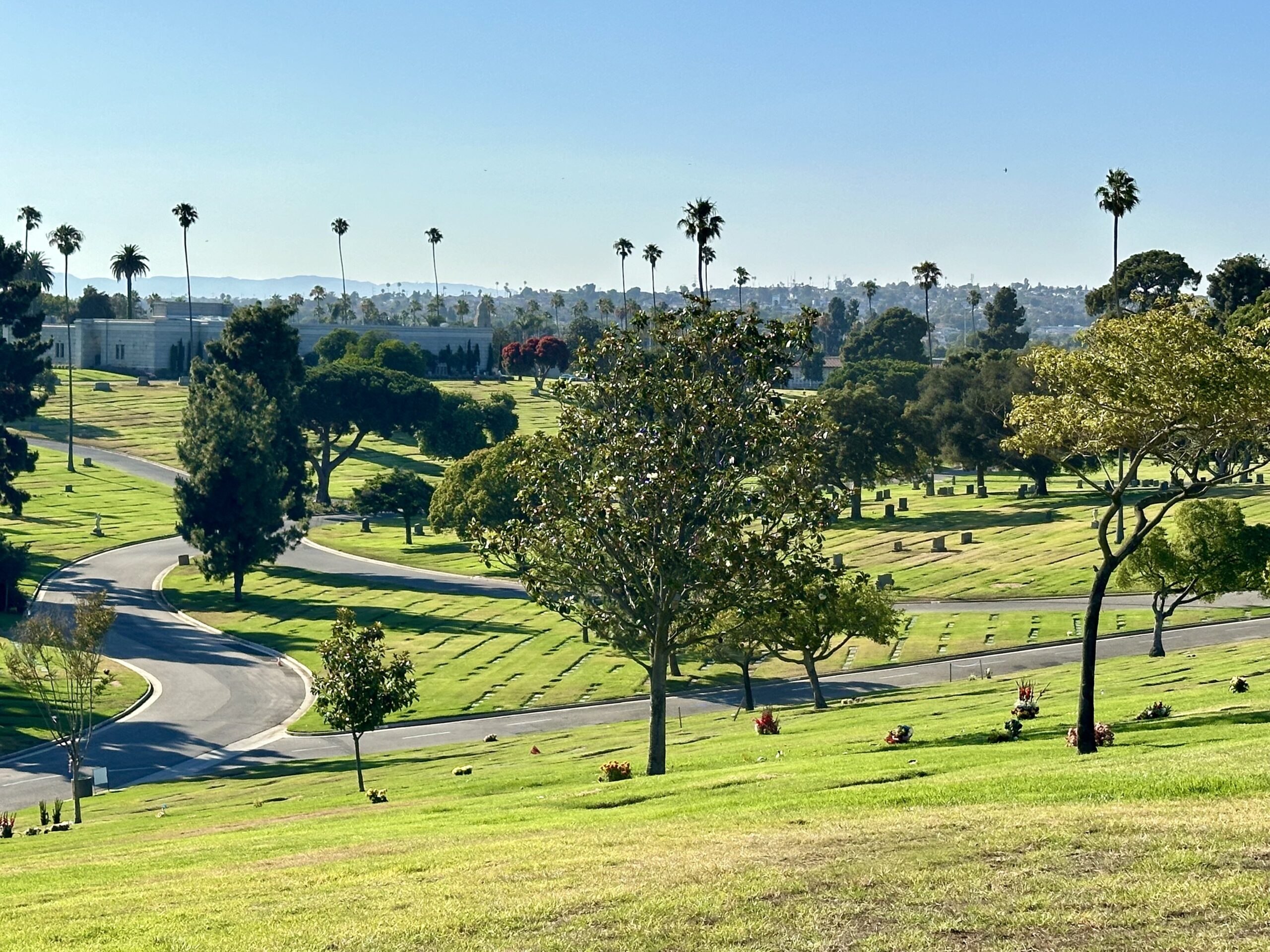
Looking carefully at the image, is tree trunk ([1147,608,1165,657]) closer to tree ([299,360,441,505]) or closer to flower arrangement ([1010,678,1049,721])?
flower arrangement ([1010,678,1049,721])

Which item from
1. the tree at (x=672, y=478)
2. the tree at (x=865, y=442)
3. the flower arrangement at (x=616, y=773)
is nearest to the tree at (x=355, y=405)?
the tree at (x=865, y=442)

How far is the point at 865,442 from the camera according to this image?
475 feet

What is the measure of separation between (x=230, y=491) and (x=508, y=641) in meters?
35.7

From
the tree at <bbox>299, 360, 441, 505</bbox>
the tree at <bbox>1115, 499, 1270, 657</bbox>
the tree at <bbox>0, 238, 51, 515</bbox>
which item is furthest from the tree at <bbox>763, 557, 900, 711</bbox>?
the tree at <bbox>299, 360, 441, 505</bbox>

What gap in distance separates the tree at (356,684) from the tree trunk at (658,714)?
61.0 feet

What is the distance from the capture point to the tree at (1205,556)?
7700 centimetres

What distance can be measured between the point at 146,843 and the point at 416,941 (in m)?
21.2

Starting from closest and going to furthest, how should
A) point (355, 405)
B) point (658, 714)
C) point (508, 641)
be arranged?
point (658, 714) → point (508, 641) → point (355, 405)

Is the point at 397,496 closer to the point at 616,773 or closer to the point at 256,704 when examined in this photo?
the point at 256,704

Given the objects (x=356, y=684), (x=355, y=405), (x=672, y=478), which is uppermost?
(x=355, y=405)

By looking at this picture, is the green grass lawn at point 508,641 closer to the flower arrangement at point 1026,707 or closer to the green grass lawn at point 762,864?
the flower arrangement at point 1026,707

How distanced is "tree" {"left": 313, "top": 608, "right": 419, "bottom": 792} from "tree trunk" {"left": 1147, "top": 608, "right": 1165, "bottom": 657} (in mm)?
40010

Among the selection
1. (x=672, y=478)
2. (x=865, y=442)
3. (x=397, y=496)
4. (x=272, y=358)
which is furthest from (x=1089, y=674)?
(x=272, y=358)

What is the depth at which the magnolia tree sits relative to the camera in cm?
3438
